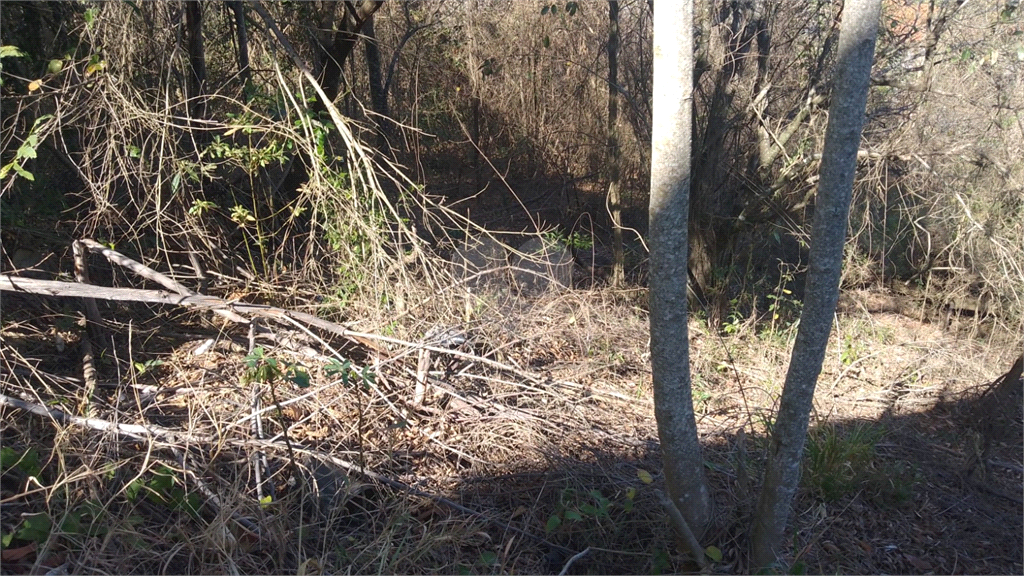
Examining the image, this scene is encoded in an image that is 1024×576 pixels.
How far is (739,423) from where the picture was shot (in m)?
4.98

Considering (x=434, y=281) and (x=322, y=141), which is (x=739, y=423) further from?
(x=322, y=141)

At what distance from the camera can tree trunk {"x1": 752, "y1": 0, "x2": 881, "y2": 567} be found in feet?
9.18

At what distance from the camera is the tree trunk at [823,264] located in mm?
2797

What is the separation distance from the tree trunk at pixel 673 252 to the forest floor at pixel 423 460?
0.37 m

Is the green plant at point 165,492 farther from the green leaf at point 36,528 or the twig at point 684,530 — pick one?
the twig at point 684,530

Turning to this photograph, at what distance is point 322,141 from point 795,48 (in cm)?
442

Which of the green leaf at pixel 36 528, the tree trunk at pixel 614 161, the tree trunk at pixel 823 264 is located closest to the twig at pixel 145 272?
the green leaf at pixel 36 528

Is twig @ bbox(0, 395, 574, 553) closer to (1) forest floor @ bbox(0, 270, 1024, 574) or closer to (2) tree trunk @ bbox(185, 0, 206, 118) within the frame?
(1) forest floor @ bbox(0, 270, 1024, 574)

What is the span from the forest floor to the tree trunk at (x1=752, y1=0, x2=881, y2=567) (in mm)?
196

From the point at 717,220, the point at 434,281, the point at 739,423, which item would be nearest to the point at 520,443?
the point at 434,281

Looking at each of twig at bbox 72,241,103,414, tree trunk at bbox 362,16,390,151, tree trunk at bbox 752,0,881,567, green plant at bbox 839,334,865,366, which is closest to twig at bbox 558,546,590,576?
tree trunk at bbox 752,0,881,567

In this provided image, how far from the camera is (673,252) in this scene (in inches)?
120

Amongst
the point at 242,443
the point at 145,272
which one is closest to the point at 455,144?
the point at 145,272

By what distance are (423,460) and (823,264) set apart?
2.34 m
